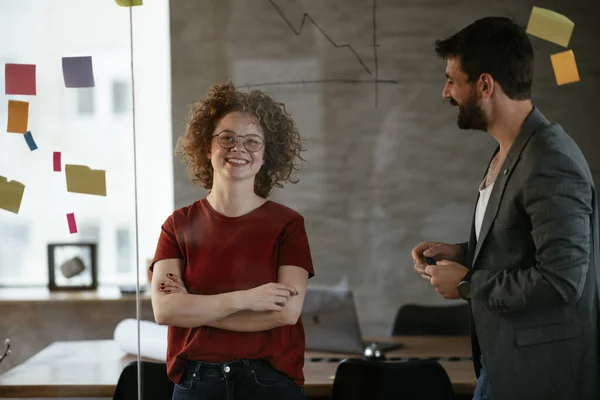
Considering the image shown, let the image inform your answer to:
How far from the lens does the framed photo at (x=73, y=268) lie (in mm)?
2379

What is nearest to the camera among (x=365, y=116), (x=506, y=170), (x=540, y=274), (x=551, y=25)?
(x=540, y=274)

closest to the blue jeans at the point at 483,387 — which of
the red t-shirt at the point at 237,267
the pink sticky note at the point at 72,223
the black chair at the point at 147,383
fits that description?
the red t-shirt at the point at 237,267

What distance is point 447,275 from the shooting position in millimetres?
1912

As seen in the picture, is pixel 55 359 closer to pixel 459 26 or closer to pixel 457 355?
pixel 457 355

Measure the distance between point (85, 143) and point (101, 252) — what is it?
34cm

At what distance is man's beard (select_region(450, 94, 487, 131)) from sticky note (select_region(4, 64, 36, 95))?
129 centimetres

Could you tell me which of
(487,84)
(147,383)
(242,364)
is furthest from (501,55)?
(147,383)

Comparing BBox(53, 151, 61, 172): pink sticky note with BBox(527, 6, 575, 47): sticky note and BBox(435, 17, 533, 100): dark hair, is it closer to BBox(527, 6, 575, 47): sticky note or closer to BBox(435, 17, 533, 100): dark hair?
BBox(435, 17, 533, 100): dark hair

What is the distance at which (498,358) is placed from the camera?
1875 mm

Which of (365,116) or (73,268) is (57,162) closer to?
(73,268)

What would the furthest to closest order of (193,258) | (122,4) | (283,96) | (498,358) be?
(122,4) < (283,96) < (193,258) < (498,358)

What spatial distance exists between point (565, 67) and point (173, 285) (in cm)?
124

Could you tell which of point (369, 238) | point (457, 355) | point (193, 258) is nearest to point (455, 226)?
point (369, 238)

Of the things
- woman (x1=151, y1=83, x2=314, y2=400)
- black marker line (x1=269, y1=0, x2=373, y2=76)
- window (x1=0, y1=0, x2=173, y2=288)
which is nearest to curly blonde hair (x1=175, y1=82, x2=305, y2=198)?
Result: woman (x1=151, y1=83, x2=314, y2=400)
